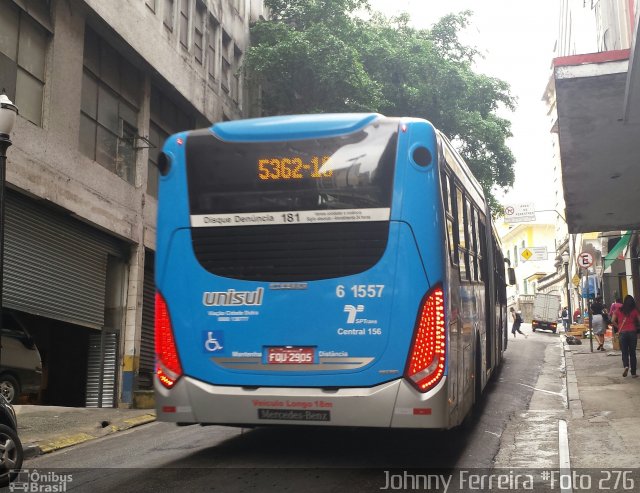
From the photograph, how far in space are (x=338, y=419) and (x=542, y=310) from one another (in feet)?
120

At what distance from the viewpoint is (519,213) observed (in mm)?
38094

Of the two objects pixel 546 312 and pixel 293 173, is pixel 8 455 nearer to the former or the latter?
pixel 293 173

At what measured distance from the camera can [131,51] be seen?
17859 millimetres

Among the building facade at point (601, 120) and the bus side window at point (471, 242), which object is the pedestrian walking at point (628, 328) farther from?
the bus side window at point (471, 242)

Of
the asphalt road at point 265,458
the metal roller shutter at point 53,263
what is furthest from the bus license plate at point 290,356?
the metal roller shutter at point 53,263

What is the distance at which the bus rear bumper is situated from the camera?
649 centimetres

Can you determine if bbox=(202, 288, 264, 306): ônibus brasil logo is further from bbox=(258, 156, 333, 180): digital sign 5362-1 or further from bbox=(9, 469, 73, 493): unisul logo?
bbox=(9, 469, 73, 493): unisul logo

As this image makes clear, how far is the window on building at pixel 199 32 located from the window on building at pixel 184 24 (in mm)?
496

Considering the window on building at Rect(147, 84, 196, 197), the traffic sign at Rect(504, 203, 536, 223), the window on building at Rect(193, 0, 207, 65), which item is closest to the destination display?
the window on building at Rect(147, 84, 196, 197)

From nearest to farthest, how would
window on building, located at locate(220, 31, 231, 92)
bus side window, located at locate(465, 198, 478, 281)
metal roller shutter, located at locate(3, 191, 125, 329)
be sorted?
bus side window, located at locate(465, 198, 478, 281), metal roller shutter, located at locate(3, 191, 125, 329), window on building, located at locate(220, 31, 231, 92)

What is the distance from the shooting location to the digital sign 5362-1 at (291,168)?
7.00 meters

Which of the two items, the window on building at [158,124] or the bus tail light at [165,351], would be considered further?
the window on building at [158,124]

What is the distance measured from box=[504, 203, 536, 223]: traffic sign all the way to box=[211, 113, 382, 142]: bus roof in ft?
104

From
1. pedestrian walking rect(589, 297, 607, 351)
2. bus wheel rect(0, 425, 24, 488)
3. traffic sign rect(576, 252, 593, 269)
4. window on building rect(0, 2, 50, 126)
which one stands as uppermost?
window on building rect(0, 2, 50, 126)
